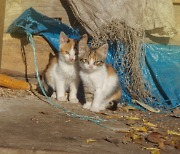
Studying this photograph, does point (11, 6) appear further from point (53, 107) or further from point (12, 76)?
point (53, 107)

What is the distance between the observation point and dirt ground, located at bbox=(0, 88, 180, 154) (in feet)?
11.7

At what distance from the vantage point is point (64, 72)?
17.9ft

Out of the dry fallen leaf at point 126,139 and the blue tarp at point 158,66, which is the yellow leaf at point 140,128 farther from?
the blue tarp at point 158,66

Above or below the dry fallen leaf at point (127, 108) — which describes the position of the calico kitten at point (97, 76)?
above

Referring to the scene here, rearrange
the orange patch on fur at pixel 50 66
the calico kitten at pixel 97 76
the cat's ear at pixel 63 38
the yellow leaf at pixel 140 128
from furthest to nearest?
1. the orange patch on fur at pixel 50 66
2. the cat's ear at pixel 63 38
3. the calico kitten at pixel 97 76
4. the yellow leaf at pixel 140 128

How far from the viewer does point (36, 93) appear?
18.6 ft

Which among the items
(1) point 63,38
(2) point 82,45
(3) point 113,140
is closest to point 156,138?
(3) point 113,140

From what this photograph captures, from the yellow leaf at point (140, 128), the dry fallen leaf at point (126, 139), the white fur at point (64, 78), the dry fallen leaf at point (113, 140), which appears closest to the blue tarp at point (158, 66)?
the white fur at point (64, 78)

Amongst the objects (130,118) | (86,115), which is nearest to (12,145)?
(86,115)

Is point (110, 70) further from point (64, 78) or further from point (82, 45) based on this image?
point (64, 78)

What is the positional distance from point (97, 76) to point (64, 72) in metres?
0.50

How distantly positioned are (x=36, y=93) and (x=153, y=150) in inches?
93.4

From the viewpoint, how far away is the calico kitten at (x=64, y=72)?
5371 millimetres

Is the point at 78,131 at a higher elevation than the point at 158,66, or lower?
lower
